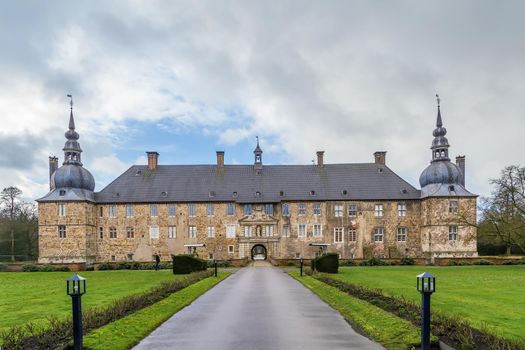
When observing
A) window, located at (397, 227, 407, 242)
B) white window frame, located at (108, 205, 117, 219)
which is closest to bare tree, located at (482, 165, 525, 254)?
window, located at (397, 227, 407, 242)

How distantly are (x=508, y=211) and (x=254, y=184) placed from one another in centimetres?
2431

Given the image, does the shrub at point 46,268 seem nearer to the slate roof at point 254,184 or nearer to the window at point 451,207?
the slate roof at point 254,184

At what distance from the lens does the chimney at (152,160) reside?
5194 centimetres

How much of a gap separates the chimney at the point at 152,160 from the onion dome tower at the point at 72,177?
6.18 meters

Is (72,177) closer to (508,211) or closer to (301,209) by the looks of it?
(301,209)

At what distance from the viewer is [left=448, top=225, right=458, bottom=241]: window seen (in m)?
45.8

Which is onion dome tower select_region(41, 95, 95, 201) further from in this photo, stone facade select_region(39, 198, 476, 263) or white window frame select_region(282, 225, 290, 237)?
white window frame select_region(282, 225, 290, 237)

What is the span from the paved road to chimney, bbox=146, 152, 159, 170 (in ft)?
126

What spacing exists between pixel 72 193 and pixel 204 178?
13.3m

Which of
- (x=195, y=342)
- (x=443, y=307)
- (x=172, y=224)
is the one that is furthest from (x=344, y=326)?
(x=172, y=224)

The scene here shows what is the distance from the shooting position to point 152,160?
52188 millimetres

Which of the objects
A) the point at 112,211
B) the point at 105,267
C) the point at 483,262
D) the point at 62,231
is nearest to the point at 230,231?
the point at 112,211

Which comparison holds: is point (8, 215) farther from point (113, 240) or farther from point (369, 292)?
point (369, 292)

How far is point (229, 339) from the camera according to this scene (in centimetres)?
886
